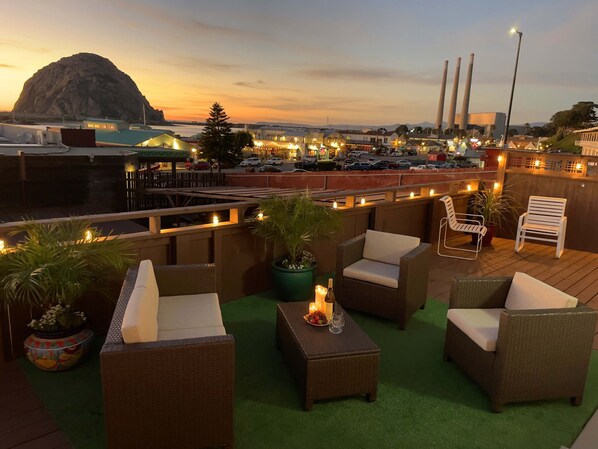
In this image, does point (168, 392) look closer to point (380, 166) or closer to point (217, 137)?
point (380, 166)

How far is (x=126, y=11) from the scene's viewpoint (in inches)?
622

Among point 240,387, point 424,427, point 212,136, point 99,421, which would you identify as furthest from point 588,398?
point 212,136

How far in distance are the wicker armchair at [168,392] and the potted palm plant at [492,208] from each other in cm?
613

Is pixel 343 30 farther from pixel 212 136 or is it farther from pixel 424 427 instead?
pixel 212 136

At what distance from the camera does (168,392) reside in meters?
2.15

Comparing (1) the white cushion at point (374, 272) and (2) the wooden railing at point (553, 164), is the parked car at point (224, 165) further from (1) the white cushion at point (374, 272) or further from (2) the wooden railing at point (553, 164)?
(1) the white cushion at point (374, 272)

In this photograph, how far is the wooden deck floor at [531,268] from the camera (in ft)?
16.8

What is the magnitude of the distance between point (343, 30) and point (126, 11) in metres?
8.83

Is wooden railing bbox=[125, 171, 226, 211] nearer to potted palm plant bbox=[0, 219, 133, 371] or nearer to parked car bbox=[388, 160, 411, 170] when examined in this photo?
potted palm plant bbox=[0, 219, 133, 371]

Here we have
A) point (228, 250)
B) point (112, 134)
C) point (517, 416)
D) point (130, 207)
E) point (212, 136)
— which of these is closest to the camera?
point (517, 416)

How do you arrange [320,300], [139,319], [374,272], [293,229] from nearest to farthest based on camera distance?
1. [139,319]
2. [320,300]
3. [374,272]
4. [293,229]

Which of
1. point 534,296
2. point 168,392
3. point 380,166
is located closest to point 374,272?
point 534,296

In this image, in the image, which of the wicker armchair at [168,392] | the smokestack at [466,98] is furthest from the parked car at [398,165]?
the smokestack at [466,98]

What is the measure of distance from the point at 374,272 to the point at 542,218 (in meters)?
4.27
